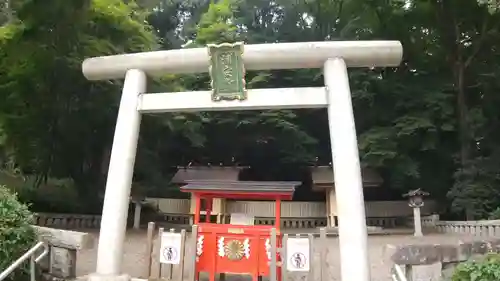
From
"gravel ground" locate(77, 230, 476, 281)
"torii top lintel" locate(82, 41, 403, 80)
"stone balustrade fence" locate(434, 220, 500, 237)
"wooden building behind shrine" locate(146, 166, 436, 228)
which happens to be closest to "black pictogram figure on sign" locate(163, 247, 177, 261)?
"gravel ground" locate(77, 230, 476, 281)

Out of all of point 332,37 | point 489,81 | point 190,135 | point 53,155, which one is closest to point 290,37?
point 332,37

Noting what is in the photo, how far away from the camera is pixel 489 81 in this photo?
1708 centimetres

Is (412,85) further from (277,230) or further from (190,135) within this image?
(277,230)

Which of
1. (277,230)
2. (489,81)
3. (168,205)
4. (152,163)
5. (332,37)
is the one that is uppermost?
(332,37)

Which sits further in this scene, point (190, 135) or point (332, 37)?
point (332, 37)

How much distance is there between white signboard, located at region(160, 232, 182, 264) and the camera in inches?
285

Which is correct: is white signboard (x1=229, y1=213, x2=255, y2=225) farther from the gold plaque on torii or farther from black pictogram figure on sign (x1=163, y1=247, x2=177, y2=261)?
the gold plaque on torii

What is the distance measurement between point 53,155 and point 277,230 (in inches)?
465

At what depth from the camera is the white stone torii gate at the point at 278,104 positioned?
6.61 m

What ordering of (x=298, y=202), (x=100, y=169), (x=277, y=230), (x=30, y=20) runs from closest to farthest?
(x=277, y=230) → (x=30, y=20) → (x=100, y=169) → (x=298, y=202)

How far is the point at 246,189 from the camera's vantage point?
768 centimetres

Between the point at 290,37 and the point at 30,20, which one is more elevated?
the point at 290,37

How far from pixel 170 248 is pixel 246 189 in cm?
164

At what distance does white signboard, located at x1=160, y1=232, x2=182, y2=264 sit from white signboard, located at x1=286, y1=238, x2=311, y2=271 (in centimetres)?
183
